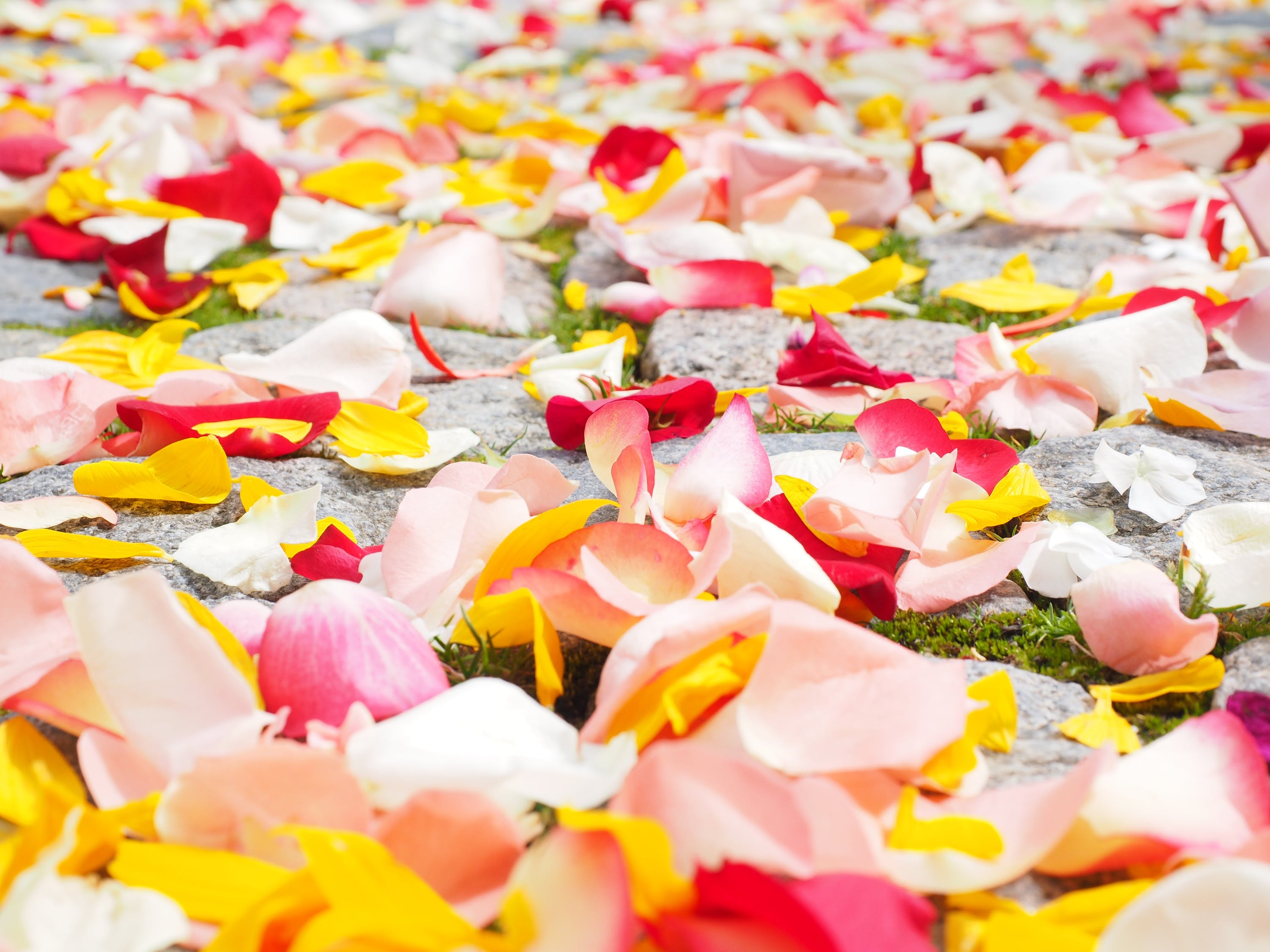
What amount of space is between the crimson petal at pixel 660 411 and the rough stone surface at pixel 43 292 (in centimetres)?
108

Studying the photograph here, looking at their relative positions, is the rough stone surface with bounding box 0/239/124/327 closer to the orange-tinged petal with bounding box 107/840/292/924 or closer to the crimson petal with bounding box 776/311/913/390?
the crimson petal with bounding box 776/311/913/390

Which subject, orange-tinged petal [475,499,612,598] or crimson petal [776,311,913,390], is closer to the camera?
orange-tinged petal [475,499,612,598]

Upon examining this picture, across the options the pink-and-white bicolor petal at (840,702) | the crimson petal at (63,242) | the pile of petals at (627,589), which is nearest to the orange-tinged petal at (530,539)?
the pile of petals at (627,589)

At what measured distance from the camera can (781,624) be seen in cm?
77

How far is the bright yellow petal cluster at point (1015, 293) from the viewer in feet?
5.90

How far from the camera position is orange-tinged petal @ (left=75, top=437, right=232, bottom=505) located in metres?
1.18

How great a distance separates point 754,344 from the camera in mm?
1701

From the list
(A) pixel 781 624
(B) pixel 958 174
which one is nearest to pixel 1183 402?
(A) pixel 781 624

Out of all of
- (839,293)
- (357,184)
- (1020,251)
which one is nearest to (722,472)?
(839,293)

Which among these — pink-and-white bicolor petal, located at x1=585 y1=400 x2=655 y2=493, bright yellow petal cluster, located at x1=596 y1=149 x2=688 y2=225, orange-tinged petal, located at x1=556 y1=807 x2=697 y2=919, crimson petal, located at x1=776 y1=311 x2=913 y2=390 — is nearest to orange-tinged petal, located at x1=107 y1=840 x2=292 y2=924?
orange-tinged petal, located at x1=556 y1=807 x2=697 y2=919

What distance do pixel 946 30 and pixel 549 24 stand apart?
1.66 metres

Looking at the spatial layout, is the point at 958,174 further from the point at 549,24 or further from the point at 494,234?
the point at 549,24

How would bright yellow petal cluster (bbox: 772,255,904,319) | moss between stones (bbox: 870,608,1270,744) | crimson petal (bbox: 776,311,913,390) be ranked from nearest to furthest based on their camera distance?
moss between stones (bbox: 870,608,1270,744)
crimson petal (bbox: 776,311,913,390)
bright yellow petal cluster (bbox: 772,255,904,319)

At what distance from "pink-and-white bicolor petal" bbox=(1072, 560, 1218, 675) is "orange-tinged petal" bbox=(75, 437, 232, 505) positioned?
0.93 metres
